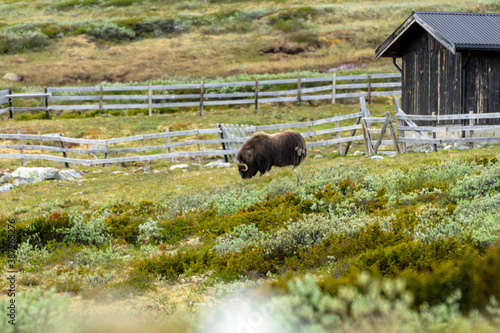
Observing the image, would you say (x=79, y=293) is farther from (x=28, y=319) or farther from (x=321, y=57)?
(x=321, y=57)

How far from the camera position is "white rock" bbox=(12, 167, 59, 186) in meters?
16.3

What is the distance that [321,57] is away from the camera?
37781mm

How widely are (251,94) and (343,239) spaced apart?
21.5m

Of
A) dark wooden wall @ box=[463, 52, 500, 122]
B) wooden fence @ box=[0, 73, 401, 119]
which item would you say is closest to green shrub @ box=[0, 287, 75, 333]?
dark wooden wall @ box=[463, 52, 500, 122]

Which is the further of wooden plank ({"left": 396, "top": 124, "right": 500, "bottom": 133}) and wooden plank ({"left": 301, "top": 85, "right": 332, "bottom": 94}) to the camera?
wooden plank ({"left": 301, "top": 85, "right": 332, "bottom": 94})

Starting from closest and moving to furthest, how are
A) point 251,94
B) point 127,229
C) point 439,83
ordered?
point 127,229
point 439,83
point 251,94

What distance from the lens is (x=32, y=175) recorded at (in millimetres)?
16453

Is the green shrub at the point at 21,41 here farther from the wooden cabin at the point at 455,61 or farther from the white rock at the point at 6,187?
the wooden cabin at the point at 455,61

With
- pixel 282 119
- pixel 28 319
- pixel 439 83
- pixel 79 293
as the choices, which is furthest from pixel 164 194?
pixel 282 119

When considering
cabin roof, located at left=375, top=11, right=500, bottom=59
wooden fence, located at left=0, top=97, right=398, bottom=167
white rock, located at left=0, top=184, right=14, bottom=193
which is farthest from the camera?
wooden fence, located at left=0, top=97, right=398, bottom=167

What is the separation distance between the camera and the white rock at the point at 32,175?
53.5 ft

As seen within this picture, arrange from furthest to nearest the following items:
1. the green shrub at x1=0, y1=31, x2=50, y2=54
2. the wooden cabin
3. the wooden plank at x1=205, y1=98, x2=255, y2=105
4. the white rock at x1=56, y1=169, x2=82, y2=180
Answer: the green shrub at x1=0, y1=31, x2=50, y2=54, the wooden plank at x1=205, y1=98, x2=255, y2=105, the white rock at x1=56, y1=169, x2=82, y2=180, the wooden cabin

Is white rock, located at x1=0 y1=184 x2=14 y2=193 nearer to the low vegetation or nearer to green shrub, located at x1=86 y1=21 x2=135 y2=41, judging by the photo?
the low vegetation

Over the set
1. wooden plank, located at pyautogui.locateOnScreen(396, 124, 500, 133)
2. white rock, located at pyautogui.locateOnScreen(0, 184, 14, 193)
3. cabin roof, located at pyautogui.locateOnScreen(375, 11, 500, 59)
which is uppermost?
cabin roof, located at pyautogui.locateOnScreen(375, 11, 500, 59)
